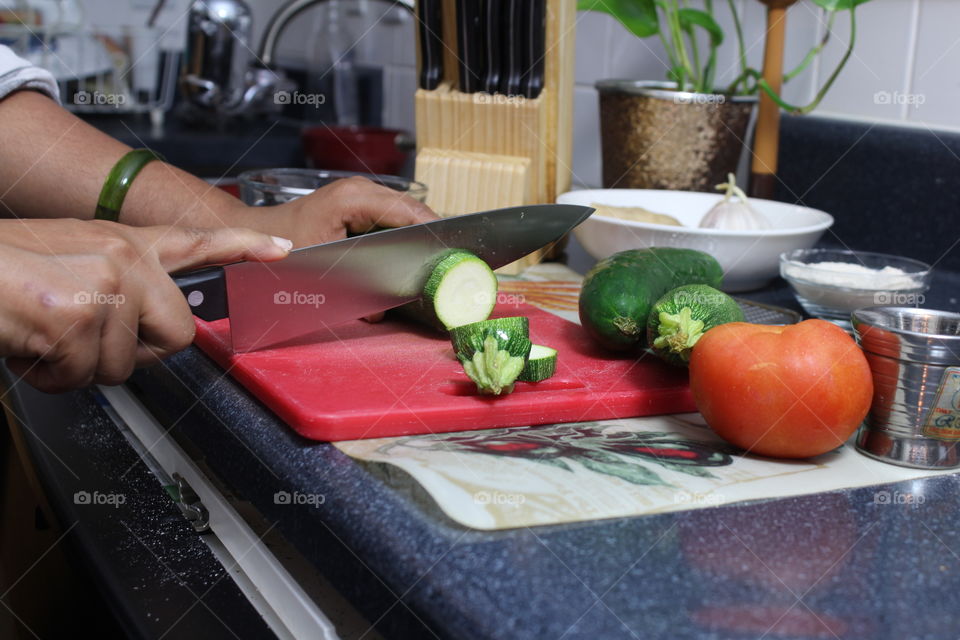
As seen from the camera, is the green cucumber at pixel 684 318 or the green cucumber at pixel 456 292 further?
the green cucumber at pixel 456 292

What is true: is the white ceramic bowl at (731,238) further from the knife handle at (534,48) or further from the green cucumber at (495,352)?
the green cucumber at (495,352)

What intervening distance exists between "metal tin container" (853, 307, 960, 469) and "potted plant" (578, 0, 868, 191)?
0.64 metres

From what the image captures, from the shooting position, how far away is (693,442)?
0.70 meters

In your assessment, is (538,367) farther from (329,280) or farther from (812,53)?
(812,53)

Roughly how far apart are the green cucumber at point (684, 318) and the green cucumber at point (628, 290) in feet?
0.10

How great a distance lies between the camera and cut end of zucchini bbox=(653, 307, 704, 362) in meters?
0.73

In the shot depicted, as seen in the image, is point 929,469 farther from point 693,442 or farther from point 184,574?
point 184,574

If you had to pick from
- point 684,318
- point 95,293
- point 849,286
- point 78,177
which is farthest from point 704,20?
point 95,293

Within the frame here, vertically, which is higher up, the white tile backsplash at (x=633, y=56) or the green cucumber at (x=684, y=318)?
the white tile backsplash at (x=633, y=56)

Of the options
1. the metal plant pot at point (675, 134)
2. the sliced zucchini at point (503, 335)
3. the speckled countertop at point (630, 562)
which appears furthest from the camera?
the metal plant pot at point (675, 134)

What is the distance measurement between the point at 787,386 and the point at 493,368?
0.68ft

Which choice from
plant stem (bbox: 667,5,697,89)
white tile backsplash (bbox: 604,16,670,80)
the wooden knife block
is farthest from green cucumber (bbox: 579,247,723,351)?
white tile backsplash (bbox: 604,16,670,80)

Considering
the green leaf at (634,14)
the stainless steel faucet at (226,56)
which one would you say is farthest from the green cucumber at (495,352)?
the stainless steel faucet at (226,56)

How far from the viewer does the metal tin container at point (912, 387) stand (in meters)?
0.63
